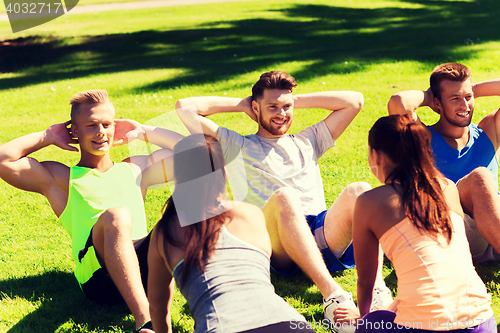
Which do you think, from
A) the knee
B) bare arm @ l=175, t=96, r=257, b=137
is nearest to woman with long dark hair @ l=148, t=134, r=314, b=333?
the knee

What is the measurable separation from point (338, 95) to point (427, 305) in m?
2.65

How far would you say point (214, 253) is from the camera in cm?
235

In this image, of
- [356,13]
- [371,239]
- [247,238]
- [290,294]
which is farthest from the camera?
[356,13]

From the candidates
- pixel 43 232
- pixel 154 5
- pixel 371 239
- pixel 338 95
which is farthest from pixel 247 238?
pixel 154 5

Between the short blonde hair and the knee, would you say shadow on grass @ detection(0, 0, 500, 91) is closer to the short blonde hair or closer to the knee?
the short blonde hair

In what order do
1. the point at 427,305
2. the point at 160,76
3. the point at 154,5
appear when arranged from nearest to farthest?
the point at 427,305 < the point at 160,76 < the point at 154,5

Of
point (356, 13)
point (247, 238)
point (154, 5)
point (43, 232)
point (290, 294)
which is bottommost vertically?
point (290, 294)

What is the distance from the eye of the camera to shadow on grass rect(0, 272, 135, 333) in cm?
339

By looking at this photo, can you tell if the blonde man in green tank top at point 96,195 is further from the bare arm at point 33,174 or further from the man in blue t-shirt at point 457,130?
A: the man in blue t-shirt at point 457,130

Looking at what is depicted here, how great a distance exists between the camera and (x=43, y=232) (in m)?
4.78

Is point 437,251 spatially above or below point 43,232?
above

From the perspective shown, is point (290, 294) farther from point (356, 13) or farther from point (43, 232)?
point (356, 13)

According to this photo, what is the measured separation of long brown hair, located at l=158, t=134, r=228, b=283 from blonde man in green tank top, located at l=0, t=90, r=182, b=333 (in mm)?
798

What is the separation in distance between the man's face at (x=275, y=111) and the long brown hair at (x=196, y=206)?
185cm
